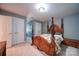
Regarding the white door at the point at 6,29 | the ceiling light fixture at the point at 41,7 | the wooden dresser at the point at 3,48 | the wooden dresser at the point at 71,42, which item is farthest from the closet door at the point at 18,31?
the wooden dresser at the point at 71,42

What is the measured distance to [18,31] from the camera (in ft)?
6.97

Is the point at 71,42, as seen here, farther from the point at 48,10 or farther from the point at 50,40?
the point at 48,10

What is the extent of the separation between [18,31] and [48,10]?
76 cm

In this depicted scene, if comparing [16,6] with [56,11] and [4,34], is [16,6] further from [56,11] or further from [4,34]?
[56,11]

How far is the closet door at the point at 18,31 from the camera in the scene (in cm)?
209

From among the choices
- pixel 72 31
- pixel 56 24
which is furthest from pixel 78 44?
pixel 56 24

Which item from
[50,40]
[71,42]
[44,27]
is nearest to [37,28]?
[44,27]

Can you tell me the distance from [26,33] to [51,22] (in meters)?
0.56

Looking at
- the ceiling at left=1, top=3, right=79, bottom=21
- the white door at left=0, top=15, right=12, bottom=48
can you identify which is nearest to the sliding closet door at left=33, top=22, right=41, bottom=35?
the ceiling at left=1, top=3, right=79, bottom=21

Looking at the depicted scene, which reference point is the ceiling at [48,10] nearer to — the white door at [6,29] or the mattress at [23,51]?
the white door at [6,29]

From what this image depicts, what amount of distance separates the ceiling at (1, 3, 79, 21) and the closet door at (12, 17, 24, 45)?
20 cm

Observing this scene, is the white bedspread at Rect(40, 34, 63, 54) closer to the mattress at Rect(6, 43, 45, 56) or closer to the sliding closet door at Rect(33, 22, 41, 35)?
the sliding closet door at Rect(33, 22, 41, 35)

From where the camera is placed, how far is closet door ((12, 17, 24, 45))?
2.09 m

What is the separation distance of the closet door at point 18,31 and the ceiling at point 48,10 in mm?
201
